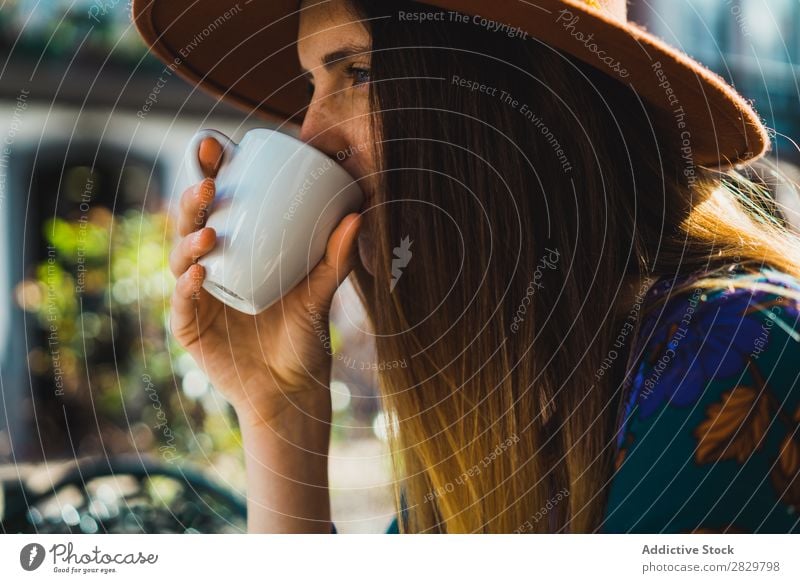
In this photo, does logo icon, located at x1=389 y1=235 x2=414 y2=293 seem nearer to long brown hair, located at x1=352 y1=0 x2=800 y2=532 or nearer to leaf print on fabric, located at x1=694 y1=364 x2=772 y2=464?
long brown hair, located at x1=352 y1=0 x2=800 y2=532

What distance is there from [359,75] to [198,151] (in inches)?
3.5

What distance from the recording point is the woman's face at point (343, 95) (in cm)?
39

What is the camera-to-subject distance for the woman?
14.2 inches

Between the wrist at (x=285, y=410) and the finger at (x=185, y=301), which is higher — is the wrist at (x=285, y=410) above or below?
below

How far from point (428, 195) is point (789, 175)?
0.89ft

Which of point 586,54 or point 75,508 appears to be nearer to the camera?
point 586,54

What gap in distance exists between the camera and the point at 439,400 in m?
0.44

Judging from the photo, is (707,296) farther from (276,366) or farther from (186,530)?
(186,530)

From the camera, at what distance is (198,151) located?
1.24 ft

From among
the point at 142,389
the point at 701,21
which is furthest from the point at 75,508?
the point at 701,21

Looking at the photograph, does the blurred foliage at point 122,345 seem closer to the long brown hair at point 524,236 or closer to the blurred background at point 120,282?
the blurred background at point 120,282

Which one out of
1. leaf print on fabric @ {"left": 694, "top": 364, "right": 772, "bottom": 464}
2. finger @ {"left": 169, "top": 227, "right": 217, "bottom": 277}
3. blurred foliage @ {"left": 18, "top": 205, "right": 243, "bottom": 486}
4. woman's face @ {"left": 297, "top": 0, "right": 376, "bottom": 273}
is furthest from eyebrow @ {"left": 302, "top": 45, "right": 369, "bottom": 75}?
blurred foliage @ {"left": 18, "top": 205, "right": 243, "bottom": 486}
